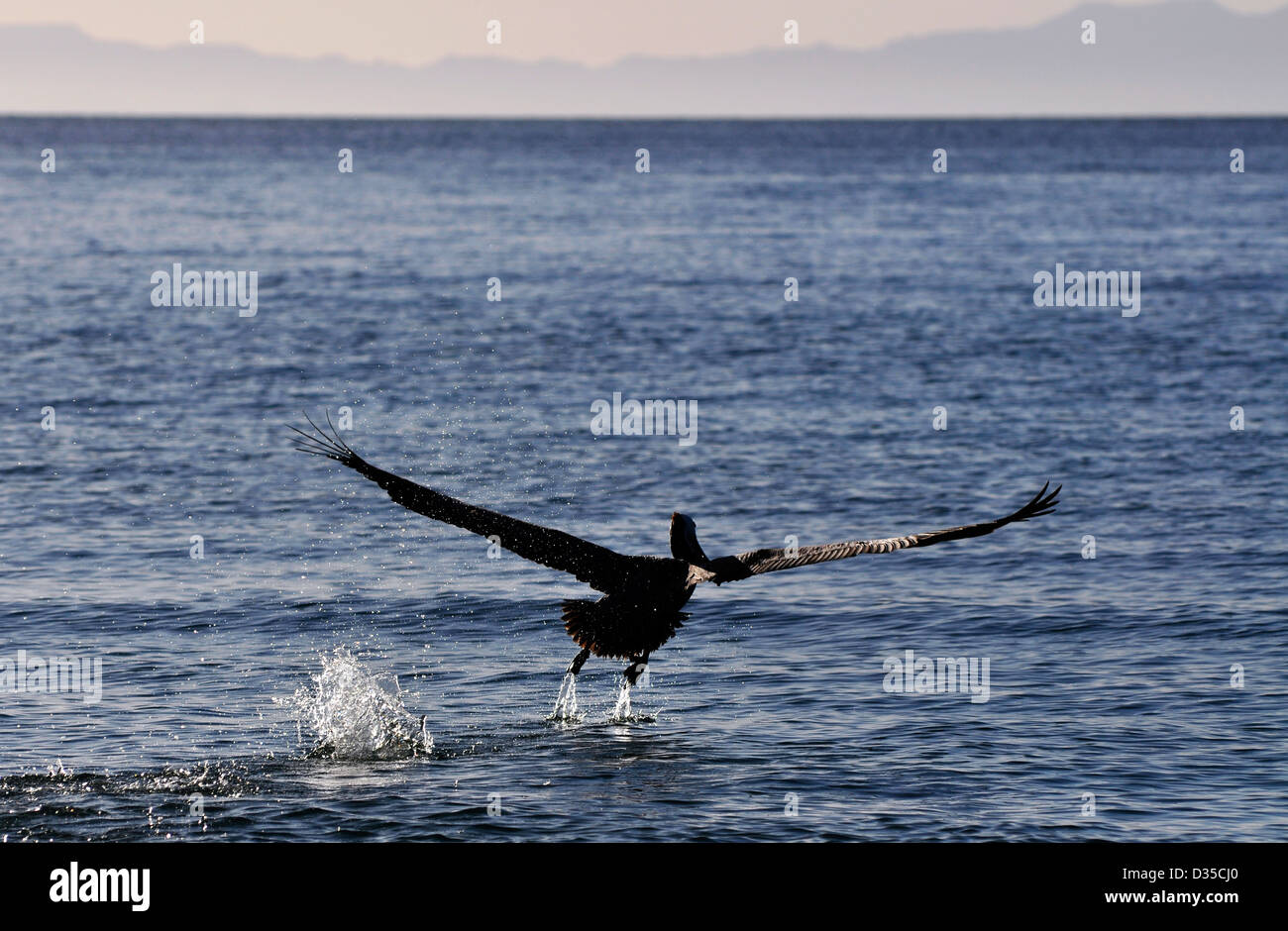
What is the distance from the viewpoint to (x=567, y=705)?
54.1 ft

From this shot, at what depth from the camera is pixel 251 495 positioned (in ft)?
88.7

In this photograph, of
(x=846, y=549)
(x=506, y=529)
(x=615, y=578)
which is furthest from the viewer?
(x=615, y=578)

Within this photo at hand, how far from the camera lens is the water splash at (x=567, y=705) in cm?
1612

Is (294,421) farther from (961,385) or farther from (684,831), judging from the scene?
(684,831)

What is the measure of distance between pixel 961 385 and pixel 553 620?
20214 mm

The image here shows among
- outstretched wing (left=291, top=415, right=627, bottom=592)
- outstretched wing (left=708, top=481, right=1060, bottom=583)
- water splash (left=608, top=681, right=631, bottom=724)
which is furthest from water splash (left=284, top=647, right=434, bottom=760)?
outstretched wing (left=708, top=481, right=1060, bottom=583)

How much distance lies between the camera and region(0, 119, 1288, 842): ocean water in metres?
13.9

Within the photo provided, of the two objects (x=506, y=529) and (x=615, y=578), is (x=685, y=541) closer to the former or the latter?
(x=615, y=578)

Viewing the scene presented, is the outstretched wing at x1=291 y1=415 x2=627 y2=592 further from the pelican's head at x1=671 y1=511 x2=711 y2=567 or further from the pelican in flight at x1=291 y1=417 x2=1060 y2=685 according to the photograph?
the pelican's head at x1=671 y1=511 x2=711 y2=567

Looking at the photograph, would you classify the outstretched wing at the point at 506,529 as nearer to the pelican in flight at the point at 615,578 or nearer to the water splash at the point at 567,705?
the pelican in flight at the point at 615,578

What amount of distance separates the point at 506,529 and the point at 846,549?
302 centimetres

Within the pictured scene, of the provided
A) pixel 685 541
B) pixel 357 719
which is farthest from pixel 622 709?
pixel 685 541

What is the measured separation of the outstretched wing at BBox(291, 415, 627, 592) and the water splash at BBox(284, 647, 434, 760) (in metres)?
Answer: 2.37
